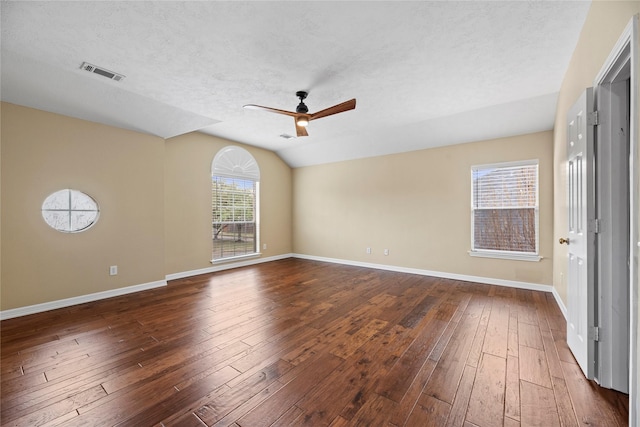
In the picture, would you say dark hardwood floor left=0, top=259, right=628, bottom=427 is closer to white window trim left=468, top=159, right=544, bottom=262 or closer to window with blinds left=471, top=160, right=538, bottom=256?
white window trim left=468, top=159, right=544, bottom=262

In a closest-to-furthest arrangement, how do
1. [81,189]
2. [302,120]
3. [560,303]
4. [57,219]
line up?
[302,120] → [560,303] → [57,219] → [81,189]

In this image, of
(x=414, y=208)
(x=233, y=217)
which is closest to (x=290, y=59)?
(x=414, y=208)

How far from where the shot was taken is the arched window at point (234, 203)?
5559mm

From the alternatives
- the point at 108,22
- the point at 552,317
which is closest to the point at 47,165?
the point at 108,22

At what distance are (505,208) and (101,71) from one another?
19.3 ft

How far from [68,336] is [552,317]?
5277 millimetres

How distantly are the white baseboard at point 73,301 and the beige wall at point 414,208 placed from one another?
12.4ft

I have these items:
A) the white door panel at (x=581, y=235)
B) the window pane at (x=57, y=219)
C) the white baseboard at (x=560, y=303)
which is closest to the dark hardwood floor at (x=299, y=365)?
the white baseboard at (x=560, y=303)

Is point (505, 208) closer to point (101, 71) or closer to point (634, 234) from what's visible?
point (634, 234)

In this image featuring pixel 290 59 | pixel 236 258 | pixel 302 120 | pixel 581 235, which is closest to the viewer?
pixel 581 235

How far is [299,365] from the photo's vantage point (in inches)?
83.2

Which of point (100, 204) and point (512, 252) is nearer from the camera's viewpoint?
point (100, 204)

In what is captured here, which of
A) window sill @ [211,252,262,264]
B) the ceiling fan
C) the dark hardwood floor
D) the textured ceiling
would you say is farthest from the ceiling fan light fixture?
window sill @ [211,252,262,264]

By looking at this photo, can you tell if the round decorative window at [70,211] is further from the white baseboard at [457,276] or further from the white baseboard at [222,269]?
the white baseboard at [457,276]
